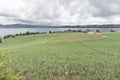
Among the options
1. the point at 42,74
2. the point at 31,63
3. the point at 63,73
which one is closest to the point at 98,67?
the point at 63,73

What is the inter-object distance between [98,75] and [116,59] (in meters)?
3.97

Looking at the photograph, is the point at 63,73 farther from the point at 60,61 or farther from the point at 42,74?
the point at 60,61

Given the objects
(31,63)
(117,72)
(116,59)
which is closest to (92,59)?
(116,59)

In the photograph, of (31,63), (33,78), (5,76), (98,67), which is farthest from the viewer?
(31,63)

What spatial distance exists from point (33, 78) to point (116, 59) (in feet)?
21.3

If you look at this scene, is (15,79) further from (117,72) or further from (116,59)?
(116,59)

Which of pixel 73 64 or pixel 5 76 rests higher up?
pixel 5 76

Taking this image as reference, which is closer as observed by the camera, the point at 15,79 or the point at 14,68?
the point at 15,79

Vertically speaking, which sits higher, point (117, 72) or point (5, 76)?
point (5, 76)

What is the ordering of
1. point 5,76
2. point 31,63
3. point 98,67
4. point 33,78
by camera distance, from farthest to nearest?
1. point 31,63
2. point 98,67
3. point 33,78
4. point 5,76

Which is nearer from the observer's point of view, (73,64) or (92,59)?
(73,64)

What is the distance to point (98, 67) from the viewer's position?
45.2 ft

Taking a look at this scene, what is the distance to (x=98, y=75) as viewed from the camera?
40.8 feet

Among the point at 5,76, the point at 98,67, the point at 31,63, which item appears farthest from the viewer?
the point at 31,63
